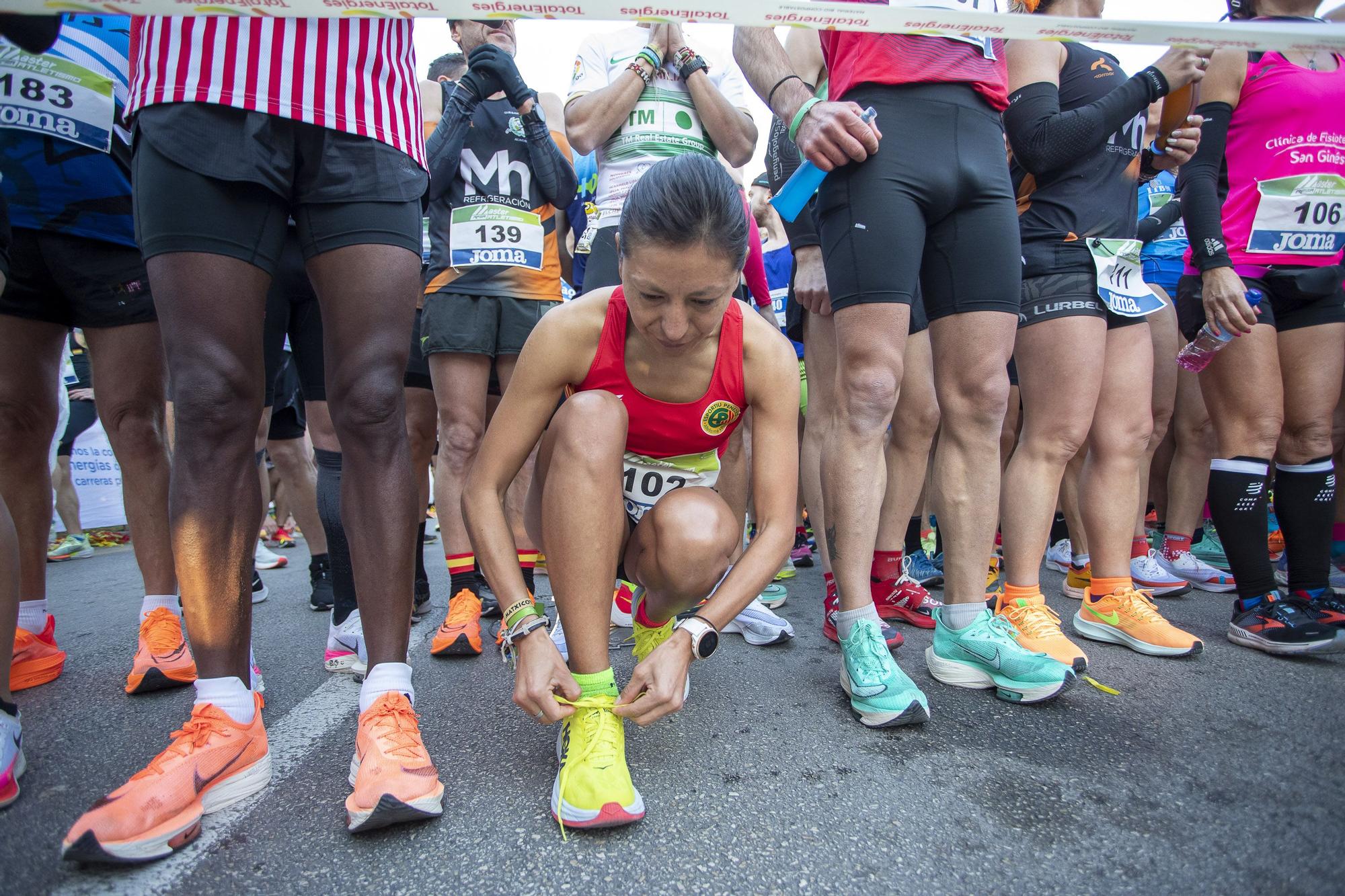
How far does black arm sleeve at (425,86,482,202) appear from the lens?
267 cm

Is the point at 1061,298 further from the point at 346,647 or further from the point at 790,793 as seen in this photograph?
the point at 346,647

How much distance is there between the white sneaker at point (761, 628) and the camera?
2.36 meters

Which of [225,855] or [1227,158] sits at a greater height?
[1227,158]

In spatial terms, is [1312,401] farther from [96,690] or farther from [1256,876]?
[96,690]

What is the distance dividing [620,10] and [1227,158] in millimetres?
2640

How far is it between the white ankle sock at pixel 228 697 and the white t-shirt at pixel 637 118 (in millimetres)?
1962


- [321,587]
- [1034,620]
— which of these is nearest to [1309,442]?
[1034,620]

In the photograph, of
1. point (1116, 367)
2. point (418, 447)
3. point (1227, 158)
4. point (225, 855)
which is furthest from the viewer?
point (418, 447)

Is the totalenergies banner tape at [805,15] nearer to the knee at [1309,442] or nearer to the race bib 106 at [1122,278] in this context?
the race bib 106 at [1122,278]

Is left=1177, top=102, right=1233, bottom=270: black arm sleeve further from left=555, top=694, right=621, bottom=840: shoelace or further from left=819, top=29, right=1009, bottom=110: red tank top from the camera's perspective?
left=555, top=694, right=621, bottom=840: shoelace

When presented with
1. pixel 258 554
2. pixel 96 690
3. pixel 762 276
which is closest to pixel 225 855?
pixel 96 690

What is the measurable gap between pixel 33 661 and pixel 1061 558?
4421 millimetres

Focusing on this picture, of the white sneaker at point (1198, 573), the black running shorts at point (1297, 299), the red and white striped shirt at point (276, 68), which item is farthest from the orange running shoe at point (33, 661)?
the white sneaker at point (1198, 573)

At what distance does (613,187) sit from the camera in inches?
110
